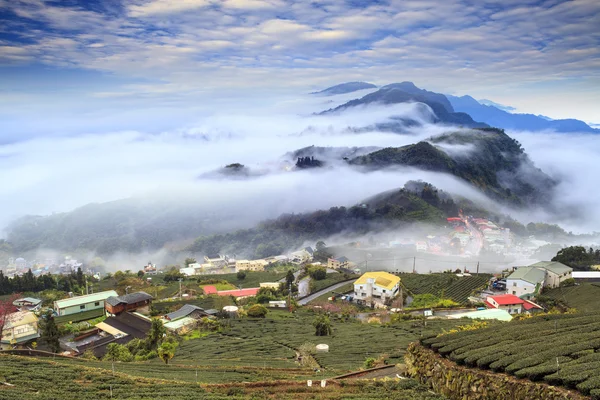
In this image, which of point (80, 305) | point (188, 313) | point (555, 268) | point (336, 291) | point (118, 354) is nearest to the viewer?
point (118, 354)

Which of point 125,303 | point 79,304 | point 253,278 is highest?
point 125,303

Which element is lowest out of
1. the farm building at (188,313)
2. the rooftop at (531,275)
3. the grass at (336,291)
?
the grass at (336,291)

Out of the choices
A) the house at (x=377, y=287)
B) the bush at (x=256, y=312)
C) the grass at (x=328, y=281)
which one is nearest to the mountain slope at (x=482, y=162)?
the grass at (x=328, y=281)

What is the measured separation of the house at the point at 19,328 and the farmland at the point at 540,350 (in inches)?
1366

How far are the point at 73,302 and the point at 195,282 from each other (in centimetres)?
2644

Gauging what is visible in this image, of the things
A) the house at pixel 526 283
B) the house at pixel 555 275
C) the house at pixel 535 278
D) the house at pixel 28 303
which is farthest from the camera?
the house at pixel 555 275

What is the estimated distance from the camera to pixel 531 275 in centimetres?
5597

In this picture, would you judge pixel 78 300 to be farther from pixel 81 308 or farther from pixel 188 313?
pixel 188 313

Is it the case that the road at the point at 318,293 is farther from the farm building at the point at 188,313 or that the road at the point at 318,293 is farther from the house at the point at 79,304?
the house at the point at 79,304

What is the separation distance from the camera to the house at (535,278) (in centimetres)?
5441

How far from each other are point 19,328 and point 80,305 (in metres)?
11.6

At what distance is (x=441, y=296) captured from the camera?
5600 centimetres

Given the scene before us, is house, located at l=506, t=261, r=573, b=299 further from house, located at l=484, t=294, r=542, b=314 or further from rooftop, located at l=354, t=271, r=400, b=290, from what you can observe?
rooftop, located at l=354, t=271, r=400, b=290

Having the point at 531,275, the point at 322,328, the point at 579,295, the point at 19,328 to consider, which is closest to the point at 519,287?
the point at 531,275
